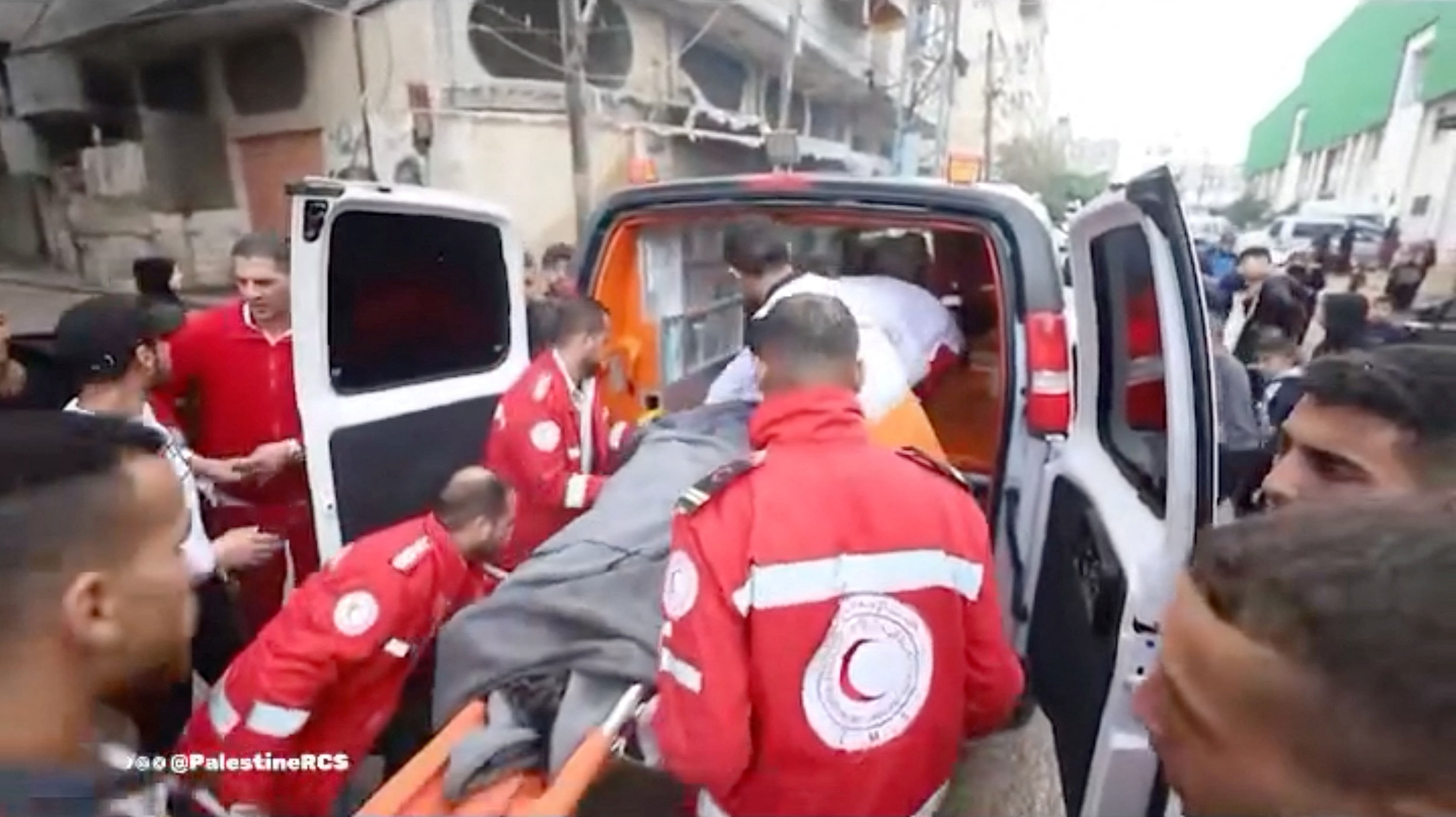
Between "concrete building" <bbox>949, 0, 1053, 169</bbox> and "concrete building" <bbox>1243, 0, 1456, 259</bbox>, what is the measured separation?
697cm

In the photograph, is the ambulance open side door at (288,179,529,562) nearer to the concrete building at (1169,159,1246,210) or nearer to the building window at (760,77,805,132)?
the building window at (760,77,805,132)

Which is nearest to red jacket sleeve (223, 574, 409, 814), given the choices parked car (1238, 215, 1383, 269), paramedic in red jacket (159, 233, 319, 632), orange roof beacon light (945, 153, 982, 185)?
paramedic in red jacket (159, 233, 319, 632)

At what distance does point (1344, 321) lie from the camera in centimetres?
418

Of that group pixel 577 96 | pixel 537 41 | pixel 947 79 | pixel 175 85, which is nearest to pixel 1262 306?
pixel 577 96

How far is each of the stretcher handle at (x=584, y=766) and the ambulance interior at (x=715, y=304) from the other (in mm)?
1874

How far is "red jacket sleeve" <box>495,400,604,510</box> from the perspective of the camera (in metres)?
2.65

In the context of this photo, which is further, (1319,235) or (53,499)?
(1319,235)

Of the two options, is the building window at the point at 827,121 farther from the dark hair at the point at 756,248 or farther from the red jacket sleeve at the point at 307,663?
the red jacket sleeve at the point at 307,663

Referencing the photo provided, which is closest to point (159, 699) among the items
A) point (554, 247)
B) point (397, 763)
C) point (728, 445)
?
point (397, 763)

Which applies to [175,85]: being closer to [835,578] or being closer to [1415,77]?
[835,578]

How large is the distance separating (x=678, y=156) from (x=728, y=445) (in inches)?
440

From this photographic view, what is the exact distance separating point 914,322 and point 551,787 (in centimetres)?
265

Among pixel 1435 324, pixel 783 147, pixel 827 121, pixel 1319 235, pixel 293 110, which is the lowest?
pixel 1319 235

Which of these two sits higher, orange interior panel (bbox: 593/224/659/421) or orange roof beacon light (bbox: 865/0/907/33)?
orange roof beacon light (bbox: 865/0/907/33)
